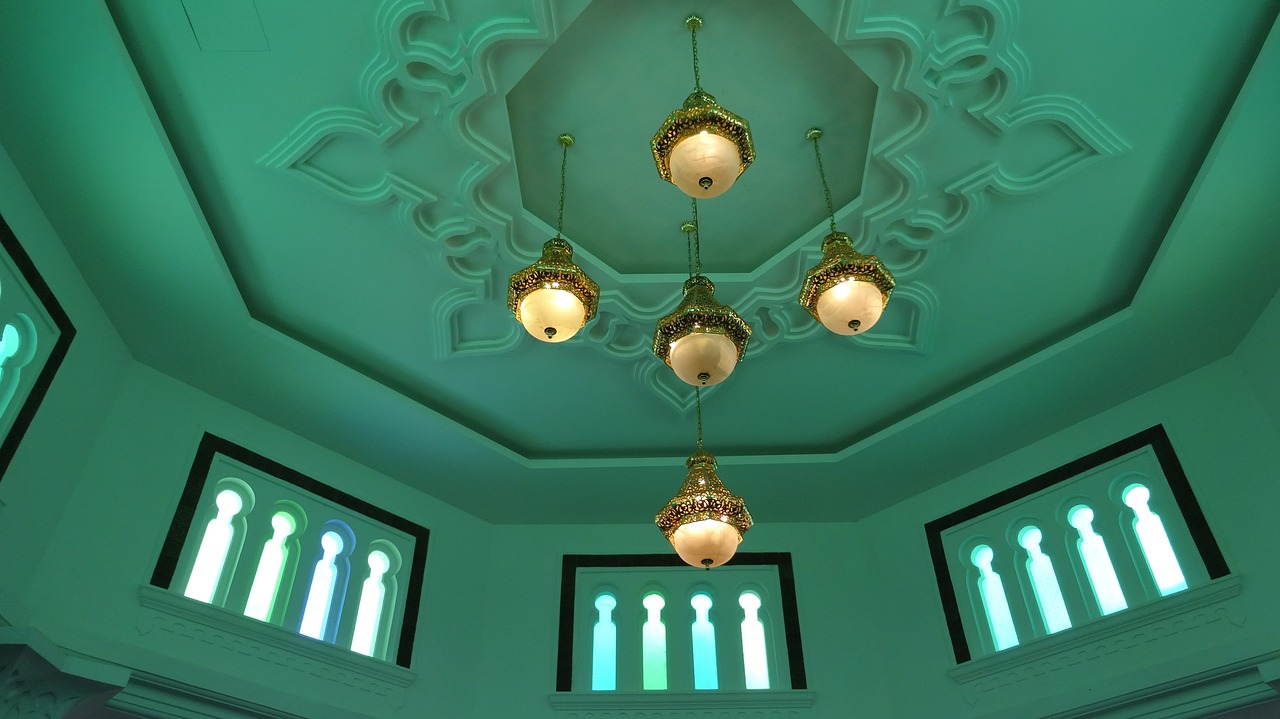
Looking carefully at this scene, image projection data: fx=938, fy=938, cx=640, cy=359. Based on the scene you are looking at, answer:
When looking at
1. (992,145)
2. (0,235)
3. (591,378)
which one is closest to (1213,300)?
(992,145)

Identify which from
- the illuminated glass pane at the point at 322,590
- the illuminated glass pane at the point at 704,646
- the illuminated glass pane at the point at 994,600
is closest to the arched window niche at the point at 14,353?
the illuminated glass pane at the point at 322,590

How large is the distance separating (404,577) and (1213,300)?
18.1ft

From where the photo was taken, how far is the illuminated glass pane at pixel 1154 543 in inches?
224

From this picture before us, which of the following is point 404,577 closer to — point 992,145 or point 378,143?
point 378,143

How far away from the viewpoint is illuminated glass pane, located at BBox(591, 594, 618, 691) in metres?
6.67

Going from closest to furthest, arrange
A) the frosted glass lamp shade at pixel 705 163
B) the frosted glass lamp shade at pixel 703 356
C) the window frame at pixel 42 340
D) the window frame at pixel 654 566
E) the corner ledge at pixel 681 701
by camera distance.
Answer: the frosted glass lamp shade at pixel 705 163, the frosted glass lamp shade at pixel 703 356, the window frame at pixel 42 340, the corner ledge at pixel 681 701, the window frame at pixel 654 566

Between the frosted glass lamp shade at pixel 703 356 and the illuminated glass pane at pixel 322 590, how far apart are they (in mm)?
3337

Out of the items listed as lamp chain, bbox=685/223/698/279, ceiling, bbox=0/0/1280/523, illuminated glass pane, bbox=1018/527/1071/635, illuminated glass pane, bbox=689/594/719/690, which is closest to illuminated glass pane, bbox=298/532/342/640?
ceiling, bbox=0/0/1280/523

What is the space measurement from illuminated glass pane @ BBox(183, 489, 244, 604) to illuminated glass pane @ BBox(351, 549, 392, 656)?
3.13 feet

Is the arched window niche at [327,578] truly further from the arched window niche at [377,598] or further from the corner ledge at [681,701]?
the corner ledge at [681,701]

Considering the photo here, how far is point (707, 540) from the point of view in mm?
4344

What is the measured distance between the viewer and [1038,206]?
5312mm

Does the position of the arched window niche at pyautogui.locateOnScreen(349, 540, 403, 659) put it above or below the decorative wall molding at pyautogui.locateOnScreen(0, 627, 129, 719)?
above

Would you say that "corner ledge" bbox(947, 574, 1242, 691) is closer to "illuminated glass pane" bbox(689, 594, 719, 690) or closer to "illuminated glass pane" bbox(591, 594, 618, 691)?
"illuminated glass pane" bbox(689, 594, 719, 690)
